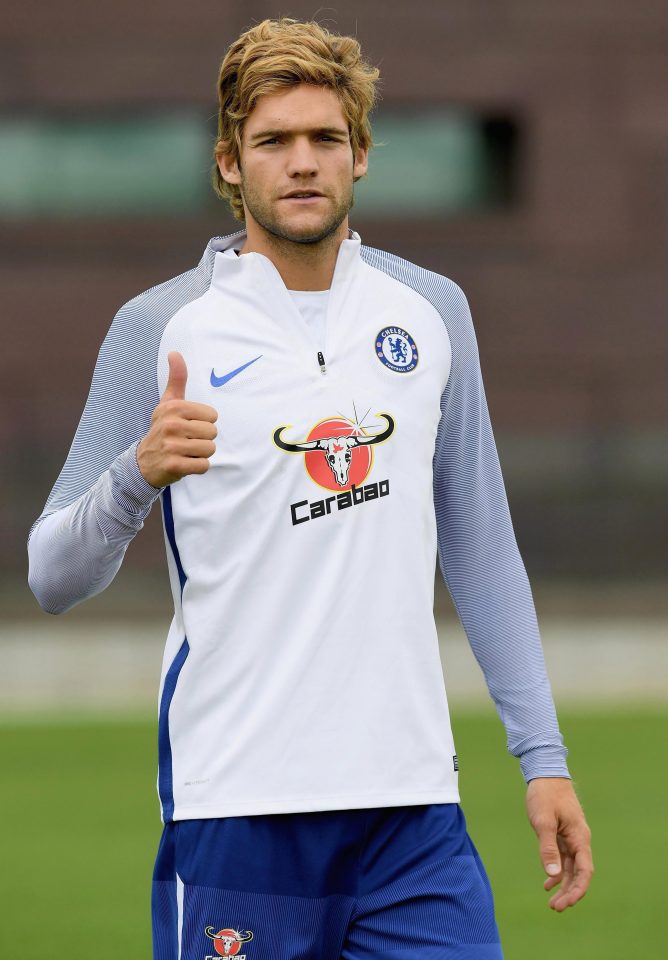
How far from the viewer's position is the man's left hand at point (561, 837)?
3377 millimetres

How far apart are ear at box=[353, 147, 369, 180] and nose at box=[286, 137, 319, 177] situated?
18 centimetres

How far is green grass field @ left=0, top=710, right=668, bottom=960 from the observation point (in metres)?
7.38

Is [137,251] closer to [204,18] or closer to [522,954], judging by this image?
[204,18]

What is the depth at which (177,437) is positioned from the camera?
3.09 m

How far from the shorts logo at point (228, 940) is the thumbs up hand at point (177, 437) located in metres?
0.81

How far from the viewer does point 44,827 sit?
9.98 metres

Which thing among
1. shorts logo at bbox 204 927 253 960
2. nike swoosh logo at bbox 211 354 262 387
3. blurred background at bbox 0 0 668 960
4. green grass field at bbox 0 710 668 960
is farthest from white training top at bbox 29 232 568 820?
blurred background at bbox 0 0 668 960

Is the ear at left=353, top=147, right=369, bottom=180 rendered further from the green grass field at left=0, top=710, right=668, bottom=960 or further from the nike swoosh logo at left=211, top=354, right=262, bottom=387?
the green grass field at left=0, top=710, right=668, bottom=960

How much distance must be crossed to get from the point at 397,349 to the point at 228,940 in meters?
1.15

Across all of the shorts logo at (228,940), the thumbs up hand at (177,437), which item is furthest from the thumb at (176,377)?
the shorts logo at (228,940)

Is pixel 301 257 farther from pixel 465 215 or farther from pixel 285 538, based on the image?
pixel 465 215

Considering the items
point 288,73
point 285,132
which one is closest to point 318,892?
point 285,132

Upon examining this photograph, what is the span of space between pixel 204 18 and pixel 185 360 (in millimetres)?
17335

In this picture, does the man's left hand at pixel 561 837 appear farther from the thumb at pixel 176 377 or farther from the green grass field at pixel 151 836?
the green grass field at pixel 151 836
